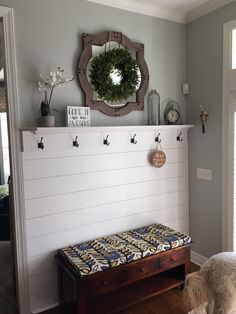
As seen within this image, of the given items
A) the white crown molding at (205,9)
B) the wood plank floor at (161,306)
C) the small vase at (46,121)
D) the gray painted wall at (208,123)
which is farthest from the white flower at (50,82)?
the wood plank floor at (161,306)

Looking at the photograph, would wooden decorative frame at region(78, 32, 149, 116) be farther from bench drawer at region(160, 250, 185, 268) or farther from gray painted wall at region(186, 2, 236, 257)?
bench drawer at region(160, 250, 185, 268)

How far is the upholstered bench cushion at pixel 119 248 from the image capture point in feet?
6.49

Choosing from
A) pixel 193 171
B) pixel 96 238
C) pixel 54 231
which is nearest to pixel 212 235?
pixel 193 171

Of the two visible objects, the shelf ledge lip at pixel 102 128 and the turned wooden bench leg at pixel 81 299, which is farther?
the shelf ledge lip at pixel 102 128

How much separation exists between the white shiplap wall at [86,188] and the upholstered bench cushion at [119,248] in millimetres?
141

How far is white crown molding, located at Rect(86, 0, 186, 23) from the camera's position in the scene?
2.46 metres

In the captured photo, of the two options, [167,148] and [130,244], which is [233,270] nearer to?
[130,244]

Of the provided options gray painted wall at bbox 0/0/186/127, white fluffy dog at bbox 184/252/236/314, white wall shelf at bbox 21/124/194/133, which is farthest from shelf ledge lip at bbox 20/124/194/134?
white fluffy dog at bbox 184/252/236/314

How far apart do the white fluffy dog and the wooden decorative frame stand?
150cm

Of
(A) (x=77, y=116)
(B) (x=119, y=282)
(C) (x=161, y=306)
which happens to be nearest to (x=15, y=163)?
(A) (x=77, y=116)

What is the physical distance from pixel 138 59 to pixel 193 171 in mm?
1294

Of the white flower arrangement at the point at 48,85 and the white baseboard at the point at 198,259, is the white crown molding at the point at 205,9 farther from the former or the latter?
the white baseboard at the point at 198,259

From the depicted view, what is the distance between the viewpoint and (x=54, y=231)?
2266mm

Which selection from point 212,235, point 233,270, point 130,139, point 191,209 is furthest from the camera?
point 191,209
